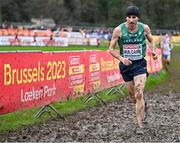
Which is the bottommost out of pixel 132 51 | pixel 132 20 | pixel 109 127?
pixel 109 127

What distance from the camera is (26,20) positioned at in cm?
12694

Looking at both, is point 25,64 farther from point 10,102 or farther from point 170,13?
point 170,13

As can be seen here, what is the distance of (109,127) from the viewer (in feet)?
34.9

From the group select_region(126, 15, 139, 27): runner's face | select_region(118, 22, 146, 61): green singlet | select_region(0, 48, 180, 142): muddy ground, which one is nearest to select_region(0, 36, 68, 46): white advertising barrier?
select_region(0, 48, 180, 142): muddy ground

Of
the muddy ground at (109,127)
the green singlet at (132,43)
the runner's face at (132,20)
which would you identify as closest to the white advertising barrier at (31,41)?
the muddy ground at (109,127)

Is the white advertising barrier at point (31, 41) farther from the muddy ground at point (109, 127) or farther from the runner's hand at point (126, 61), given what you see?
the runner's hand at point (126, 61)

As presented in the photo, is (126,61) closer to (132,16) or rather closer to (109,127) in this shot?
(132,16)

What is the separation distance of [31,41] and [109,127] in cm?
4045

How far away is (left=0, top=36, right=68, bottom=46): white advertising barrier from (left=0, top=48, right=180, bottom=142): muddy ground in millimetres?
34891

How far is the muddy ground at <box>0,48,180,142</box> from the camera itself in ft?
30.6

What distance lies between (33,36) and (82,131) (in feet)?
139

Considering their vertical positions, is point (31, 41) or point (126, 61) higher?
point (126, 61)

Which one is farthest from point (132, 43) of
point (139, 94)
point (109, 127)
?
point (109, 127)

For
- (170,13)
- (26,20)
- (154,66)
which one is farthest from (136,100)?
(26,20)
